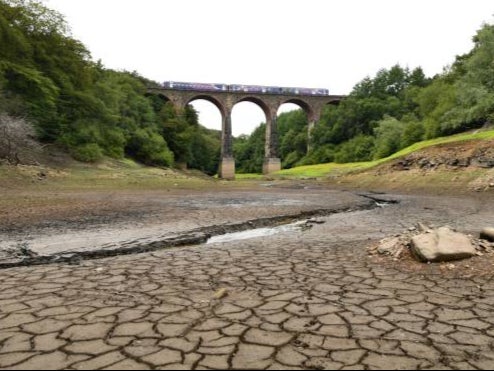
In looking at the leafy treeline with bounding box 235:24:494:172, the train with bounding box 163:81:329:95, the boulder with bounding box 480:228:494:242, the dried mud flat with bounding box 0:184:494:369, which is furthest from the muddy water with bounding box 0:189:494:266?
the train with bounding box 163:81:329:95

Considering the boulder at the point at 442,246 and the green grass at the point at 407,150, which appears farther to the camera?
the green grass at the point at 407,150

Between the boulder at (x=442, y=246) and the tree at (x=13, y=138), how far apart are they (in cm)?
2174

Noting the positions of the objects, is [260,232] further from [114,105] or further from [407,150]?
[114,105]

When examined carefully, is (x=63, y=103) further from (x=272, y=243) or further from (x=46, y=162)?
(x=272, y=243)

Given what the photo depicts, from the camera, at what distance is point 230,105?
212 feet

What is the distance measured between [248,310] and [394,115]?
2491 inches

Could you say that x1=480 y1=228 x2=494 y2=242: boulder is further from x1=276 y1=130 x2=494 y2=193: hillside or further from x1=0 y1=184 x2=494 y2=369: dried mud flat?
x1=276 y1=130 x2=494 y2=193: hillside

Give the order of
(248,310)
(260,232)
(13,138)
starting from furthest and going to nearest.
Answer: (13,138) → (260,232) → (248,310)

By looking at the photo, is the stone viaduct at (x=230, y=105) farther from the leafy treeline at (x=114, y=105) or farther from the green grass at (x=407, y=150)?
the green grass at (x=407, y=150)

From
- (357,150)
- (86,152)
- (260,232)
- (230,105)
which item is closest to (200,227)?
(260,232)

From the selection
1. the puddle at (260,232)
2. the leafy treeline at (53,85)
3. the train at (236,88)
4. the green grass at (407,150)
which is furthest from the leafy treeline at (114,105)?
the puddle at (260,232)

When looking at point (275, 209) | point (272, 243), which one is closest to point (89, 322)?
point (272, 243)

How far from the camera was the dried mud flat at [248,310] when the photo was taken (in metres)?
2.74

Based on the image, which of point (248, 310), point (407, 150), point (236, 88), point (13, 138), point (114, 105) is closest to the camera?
point (248, 310)
